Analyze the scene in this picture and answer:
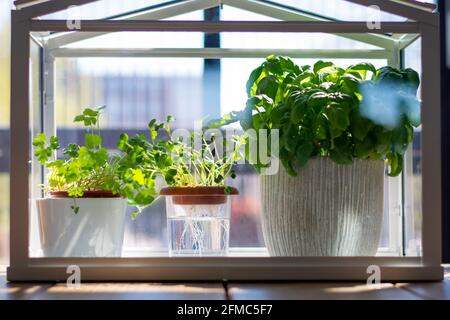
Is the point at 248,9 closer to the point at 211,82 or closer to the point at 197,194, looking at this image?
the point at 211,82

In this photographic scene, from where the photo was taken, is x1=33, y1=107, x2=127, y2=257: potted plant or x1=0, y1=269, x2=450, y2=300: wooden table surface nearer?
x1=0, y1=269, x2=450, y2=300: wooden table surface

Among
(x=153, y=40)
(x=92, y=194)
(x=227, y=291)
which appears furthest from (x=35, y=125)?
(x=227, y=291)

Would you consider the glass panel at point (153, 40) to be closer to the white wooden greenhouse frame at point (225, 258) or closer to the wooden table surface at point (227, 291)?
the white wooden greenhouse frame at point (225, 258)

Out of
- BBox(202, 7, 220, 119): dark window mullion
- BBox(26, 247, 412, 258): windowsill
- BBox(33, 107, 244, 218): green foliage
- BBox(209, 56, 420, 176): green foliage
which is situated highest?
BBox(202, 7, 220, 119): dark window mullion

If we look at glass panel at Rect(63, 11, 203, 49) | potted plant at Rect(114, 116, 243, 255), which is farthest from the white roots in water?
glass panel at Rect(63, 11, 203, 49)

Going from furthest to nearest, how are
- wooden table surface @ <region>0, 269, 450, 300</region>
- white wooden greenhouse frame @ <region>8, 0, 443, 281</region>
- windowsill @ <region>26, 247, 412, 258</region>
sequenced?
windowsill @ <region>26, 247, 412, 258</region>, white wooden greenhouse frame @ <region>8, 0, 443, 281</region>, wooden table surface @ <region>0, 269, 450, 300</region>

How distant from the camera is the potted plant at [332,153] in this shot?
5.16 ft

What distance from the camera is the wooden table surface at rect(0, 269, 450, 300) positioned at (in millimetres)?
1281

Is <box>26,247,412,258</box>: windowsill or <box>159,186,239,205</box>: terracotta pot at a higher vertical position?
<box>159,186,239,205</box>: terracotta pot

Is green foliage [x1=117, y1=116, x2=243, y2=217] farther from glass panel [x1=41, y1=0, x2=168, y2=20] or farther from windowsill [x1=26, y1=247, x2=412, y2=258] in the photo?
glass panel [x1=41, y1=0, x2=168, y2=20]

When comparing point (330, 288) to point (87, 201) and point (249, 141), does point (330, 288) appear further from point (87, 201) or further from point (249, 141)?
point (87, 201)

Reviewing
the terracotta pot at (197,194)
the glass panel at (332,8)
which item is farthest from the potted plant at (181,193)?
the glass panel at (332,8)

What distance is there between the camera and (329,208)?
1605mm
